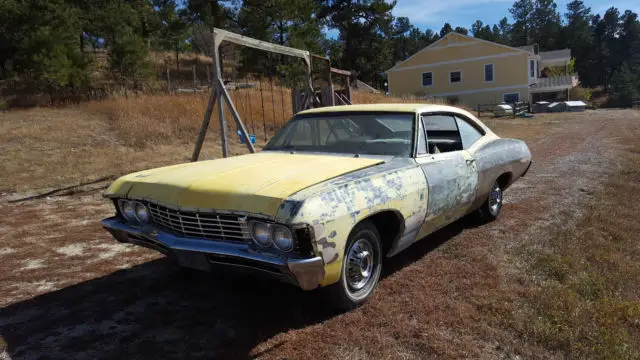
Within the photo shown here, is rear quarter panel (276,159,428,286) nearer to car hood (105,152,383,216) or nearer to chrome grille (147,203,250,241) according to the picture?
car hood (105,152,383,216)

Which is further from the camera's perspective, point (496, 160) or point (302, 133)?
point (496, 160)

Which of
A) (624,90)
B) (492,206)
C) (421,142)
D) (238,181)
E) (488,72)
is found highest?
(488,72)

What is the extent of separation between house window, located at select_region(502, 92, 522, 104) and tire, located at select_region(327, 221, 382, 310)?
4001cm

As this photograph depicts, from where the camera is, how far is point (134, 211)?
3.38 meters

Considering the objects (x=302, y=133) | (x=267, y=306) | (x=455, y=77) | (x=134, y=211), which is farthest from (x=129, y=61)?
(x=455, y=77)

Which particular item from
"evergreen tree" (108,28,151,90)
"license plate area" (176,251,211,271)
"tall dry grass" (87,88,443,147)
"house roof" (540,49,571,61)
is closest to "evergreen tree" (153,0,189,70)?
"evergreen tree" (108,28,151,90)

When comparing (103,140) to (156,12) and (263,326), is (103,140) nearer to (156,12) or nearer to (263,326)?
(263,326)

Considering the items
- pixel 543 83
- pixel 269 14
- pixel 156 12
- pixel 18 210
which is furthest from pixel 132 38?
pixel 543 83

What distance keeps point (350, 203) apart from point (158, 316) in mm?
1622

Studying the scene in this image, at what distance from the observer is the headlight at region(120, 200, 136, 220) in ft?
11.1

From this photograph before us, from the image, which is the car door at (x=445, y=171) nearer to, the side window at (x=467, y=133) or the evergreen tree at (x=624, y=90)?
the side window at (x=467, y=133)

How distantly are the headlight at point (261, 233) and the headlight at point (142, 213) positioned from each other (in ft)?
3.45

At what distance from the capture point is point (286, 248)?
8.72 ft

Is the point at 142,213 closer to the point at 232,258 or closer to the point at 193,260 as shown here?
the point at 193,260
